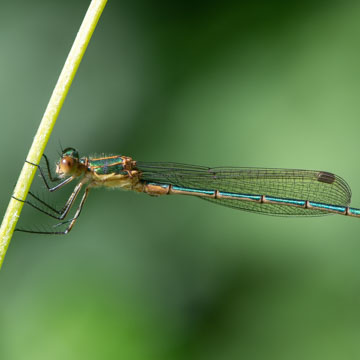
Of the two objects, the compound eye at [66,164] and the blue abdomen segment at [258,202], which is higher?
the blue abdomen segment at [258,202]

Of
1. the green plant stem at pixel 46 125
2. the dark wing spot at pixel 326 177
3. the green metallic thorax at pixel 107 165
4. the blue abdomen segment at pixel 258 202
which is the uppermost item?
the dark wing spot at pixel 326 177

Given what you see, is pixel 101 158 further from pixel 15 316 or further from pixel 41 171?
pixel 15 316

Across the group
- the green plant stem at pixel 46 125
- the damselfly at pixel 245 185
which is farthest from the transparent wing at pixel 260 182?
the green plant stem at pixel 46 125

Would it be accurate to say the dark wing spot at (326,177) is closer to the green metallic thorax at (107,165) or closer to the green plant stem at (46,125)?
the green metallic thorax at (107,165)

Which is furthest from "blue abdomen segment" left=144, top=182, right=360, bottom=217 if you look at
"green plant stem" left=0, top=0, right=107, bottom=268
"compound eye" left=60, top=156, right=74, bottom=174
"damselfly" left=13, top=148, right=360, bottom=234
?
"green plant stem" left=0, top=0, right=107, bottom=268

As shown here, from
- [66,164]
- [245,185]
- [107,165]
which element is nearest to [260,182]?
[245,185]

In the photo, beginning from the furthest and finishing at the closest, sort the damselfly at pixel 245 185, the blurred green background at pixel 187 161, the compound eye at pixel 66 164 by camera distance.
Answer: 1. the damselfly at pixel 245 185
2. the blurred green background at pixel 187 161
3. the compound eye at pixel 66 164

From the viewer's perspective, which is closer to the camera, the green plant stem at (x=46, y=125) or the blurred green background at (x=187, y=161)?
the green plant stem at (x=46, y=125)
